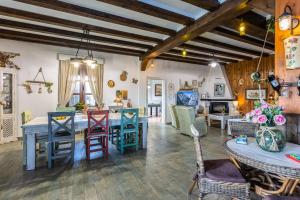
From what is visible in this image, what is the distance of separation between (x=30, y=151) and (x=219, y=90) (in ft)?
26.2

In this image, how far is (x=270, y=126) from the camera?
1647 millimetres

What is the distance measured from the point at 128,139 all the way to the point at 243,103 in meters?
6.10

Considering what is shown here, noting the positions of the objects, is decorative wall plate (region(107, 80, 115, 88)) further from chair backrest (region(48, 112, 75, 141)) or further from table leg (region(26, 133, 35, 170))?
table leg (region(26, 133, 35, 170))

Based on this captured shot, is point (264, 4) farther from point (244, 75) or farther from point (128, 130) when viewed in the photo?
point (244, 75)

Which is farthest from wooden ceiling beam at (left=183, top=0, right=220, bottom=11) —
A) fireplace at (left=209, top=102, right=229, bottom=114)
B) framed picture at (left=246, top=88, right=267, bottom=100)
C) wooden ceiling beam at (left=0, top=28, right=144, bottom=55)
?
fireplace at (left=209, top=102, right=229, bottom=114)

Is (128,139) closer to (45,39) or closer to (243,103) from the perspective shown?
(45,39)

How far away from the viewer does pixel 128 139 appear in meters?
4.15

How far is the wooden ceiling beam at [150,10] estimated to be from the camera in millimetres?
2748

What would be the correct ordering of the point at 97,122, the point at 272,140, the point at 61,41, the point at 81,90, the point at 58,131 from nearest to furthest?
the point at 272,140
the point at 58,131
the point at 97,122
the point at 61,41
the point at 81,90


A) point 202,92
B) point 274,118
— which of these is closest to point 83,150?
point 274,118

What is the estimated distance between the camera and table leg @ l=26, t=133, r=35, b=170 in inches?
112

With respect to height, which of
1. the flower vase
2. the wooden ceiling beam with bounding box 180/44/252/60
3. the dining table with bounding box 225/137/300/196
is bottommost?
the dining table with bounding box 225/137/300/196

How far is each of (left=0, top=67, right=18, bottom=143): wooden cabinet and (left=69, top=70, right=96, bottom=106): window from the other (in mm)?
1523

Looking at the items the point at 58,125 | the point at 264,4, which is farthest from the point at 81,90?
the point at 264,4
